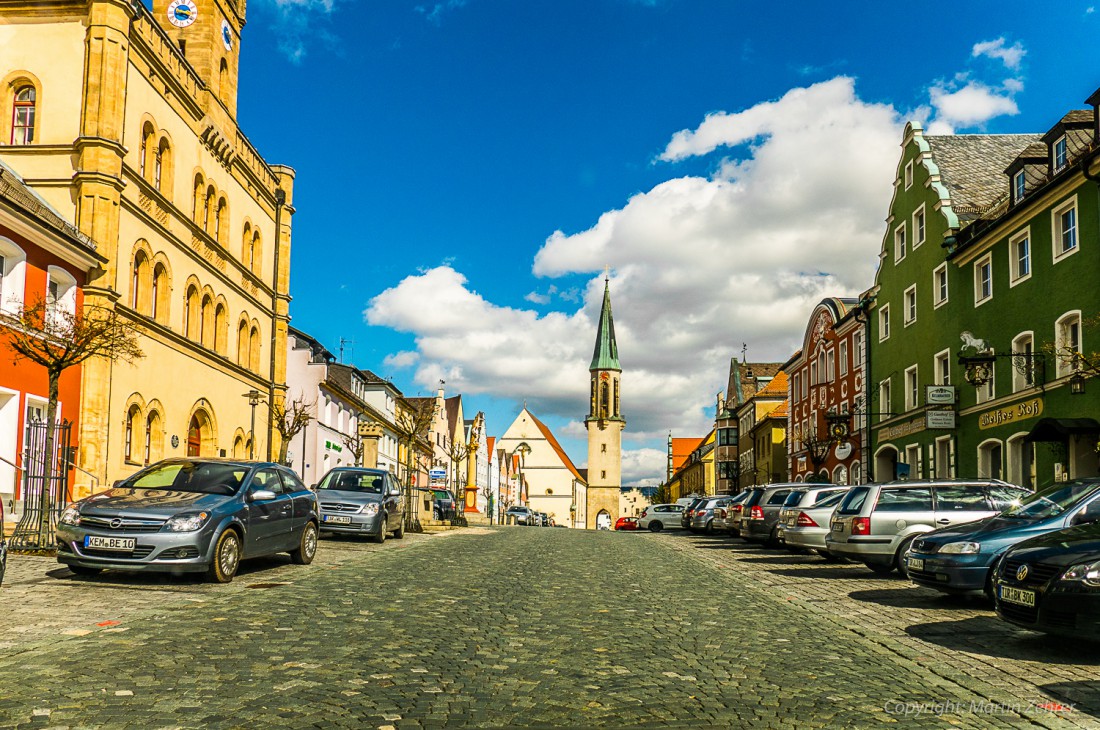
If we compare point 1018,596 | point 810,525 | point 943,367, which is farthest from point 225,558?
point 943,367

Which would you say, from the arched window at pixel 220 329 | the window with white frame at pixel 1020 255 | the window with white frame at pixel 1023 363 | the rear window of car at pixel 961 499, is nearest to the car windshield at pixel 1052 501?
the rear window of car at pixel 961 499

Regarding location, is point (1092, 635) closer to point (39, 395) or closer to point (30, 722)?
point (30, 722)

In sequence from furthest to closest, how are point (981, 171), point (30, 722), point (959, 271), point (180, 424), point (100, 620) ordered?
point (981, 171), point (959, 271), point (180, 424), point (100, 620), point (30, 722)

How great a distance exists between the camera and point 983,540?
1181cm

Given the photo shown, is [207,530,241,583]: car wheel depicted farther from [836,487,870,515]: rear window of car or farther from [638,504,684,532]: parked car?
[638,504,684,532]: parked car

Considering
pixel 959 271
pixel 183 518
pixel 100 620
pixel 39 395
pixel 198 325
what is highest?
pixel 959 271

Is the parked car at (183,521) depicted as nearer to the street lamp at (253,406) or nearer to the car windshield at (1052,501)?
the car windshield at (1052,501)

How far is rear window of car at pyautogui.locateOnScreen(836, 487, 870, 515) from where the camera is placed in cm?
1662

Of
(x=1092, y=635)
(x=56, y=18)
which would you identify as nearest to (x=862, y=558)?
(x=1092, y=635)

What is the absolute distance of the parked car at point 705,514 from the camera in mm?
39094

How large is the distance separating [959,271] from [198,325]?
965 inches

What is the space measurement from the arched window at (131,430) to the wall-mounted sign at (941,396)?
23273 millimetres

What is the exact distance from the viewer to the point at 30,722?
5738mm

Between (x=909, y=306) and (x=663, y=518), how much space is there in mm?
17359
